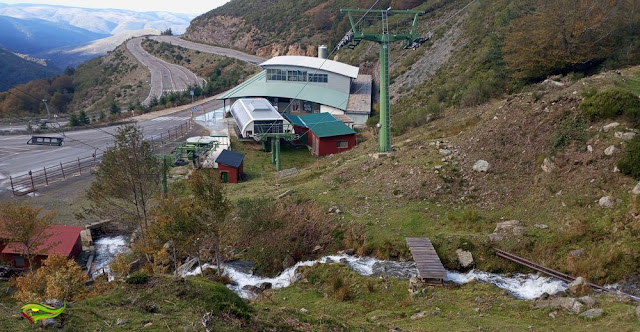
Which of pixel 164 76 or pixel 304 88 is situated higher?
pixel 164 76

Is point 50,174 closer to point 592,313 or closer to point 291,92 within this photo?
point 291,92

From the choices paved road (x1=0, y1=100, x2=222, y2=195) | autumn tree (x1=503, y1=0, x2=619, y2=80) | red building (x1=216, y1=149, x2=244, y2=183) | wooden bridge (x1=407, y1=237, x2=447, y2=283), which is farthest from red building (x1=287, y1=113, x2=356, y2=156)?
wooden bridge (x1=407, y1=237, x2=447, y2=283)

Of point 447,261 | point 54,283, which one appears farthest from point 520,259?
point 54,283

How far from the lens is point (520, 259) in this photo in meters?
14.8

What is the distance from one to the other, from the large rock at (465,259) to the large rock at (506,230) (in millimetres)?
1148

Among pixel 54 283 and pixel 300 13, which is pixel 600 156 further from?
pixel 300 13

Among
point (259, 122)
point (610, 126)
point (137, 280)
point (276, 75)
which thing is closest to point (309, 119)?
point (259, 122)

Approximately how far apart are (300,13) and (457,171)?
87.6 m

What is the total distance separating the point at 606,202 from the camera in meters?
15.5

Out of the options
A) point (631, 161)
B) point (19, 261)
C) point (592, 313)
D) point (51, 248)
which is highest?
point (631, 161)

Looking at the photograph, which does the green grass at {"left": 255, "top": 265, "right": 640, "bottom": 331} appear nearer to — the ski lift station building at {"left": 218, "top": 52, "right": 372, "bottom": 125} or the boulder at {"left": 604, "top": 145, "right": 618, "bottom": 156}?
the boulder at {"left": 604, "top": 145, "right": 618, "bottom": 156}

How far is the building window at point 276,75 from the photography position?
52656 millimetres

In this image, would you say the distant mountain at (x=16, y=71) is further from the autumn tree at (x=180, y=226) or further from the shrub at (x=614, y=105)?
the shrub at (x=614, y=105)

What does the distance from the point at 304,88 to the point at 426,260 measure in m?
39.6
